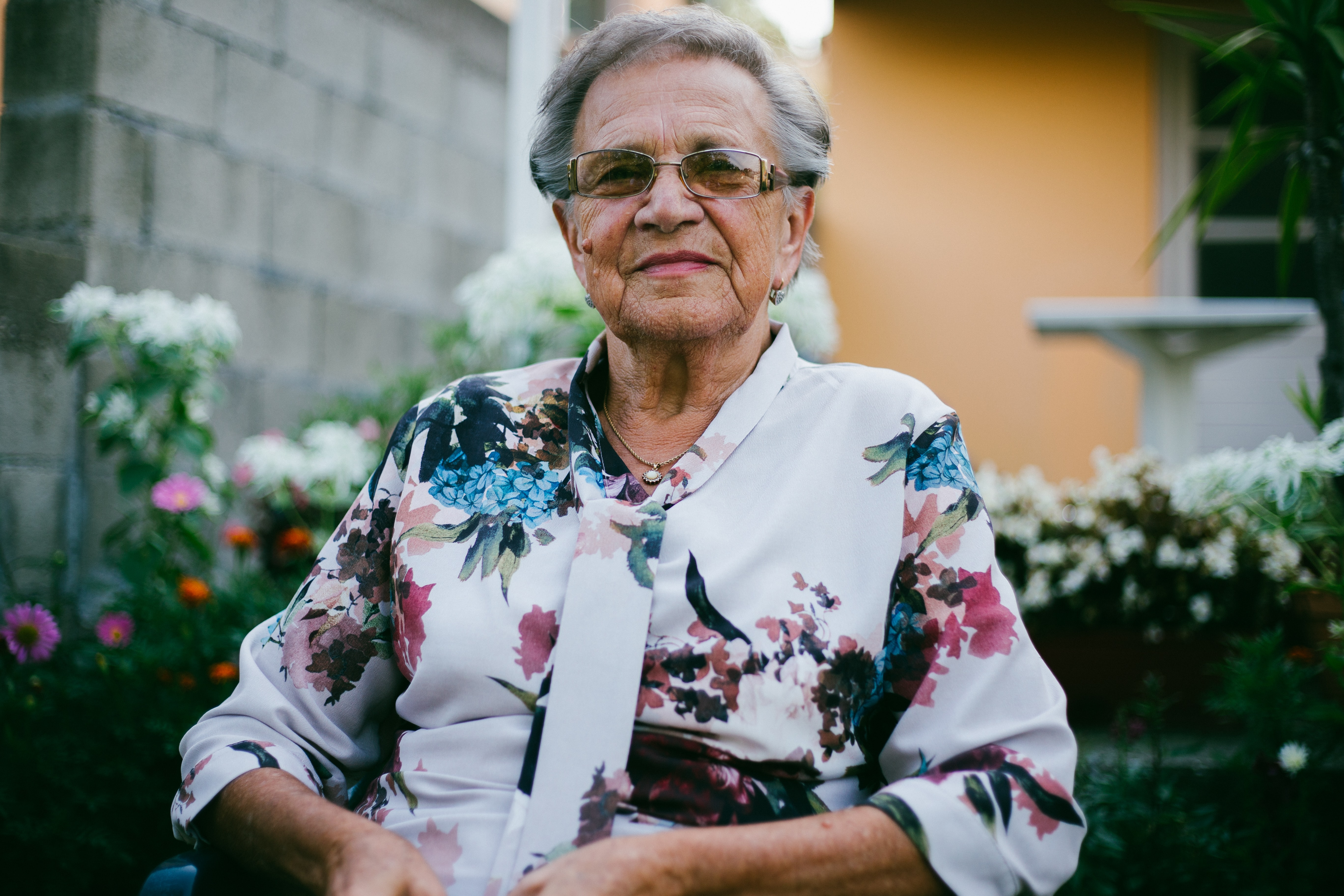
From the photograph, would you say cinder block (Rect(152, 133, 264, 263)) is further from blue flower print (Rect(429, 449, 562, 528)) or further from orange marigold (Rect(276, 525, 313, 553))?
blue flower print (Rect(429, 449, 562, 528))

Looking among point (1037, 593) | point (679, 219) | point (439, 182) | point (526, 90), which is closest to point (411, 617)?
point (679, 219)

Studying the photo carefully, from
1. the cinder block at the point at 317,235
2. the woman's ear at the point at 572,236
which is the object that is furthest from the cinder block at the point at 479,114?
the woman's ear at the point at 572,236

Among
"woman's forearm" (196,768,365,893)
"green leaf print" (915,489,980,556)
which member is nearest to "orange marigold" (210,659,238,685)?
"woman's forearm" (196,768,365,893)

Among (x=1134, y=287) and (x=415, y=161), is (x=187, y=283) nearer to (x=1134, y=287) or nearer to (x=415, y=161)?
(x=415, y=161)

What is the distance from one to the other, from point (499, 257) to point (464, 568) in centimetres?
228

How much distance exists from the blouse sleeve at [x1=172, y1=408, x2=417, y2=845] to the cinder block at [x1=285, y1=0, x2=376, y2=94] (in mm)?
2563

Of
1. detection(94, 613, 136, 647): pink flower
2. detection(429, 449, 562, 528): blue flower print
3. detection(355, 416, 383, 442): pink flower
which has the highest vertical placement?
detection(355, 416, 383, 442): pink flower

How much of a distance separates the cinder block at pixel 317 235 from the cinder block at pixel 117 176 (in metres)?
0.53

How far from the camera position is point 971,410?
5488 mm

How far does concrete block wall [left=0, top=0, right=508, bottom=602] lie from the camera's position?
2.74 meters

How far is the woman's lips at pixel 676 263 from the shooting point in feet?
5.03

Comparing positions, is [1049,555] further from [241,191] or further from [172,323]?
[241,191]

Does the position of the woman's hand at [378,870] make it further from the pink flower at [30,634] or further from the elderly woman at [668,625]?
the pink flower at [30,634]

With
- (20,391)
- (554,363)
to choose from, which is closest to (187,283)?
(20,391)
